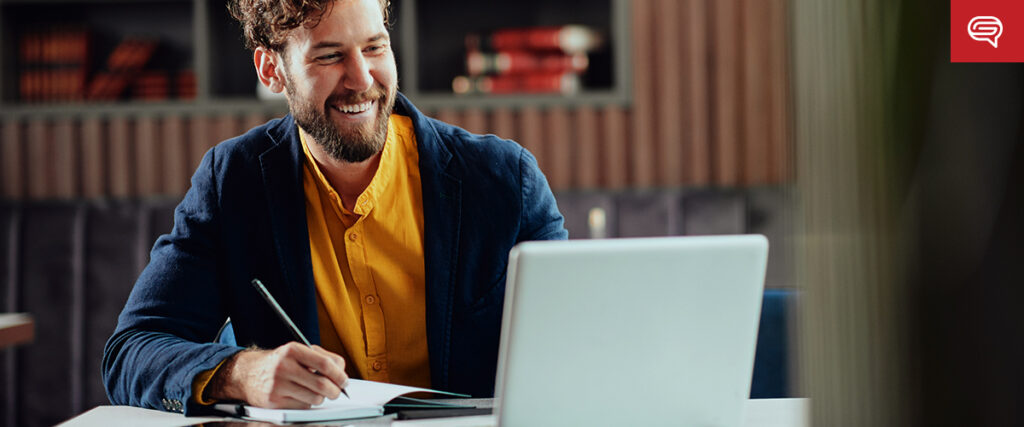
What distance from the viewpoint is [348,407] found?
43.5 inches

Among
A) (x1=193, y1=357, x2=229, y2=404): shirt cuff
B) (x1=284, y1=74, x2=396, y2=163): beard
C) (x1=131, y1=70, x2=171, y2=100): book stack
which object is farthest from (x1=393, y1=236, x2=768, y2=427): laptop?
(x1=131, y1=70, x2=171, y2=100): book stack

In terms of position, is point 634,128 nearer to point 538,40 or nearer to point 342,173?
point 538,40

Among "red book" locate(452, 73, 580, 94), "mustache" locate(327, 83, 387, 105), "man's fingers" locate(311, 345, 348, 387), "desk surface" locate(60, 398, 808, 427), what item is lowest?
"desk surface" locate(60, 398, 808, 427)

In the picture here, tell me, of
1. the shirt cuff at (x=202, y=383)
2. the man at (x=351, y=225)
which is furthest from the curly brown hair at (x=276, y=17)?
the shirt cuff at (x=202, y=383)

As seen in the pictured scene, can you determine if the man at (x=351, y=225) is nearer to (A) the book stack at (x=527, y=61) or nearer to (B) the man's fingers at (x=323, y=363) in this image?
(B) the man's fingers at (x=323, y=363)

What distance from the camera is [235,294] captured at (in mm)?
1528

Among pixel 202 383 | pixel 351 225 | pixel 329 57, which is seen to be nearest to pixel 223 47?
pixel 329 57

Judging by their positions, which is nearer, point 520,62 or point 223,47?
point 520,62

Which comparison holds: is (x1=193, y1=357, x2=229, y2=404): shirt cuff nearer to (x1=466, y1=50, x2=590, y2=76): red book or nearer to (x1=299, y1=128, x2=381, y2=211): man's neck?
(x1=299, y1=128, x2=381, y2=211): man's neck

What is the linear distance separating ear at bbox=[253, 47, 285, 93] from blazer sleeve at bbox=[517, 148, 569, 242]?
468 millimetres

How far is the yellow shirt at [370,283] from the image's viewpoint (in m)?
1.54

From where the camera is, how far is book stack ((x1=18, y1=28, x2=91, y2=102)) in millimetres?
3062

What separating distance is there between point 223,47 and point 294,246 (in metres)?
1.89

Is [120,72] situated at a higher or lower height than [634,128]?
higher
